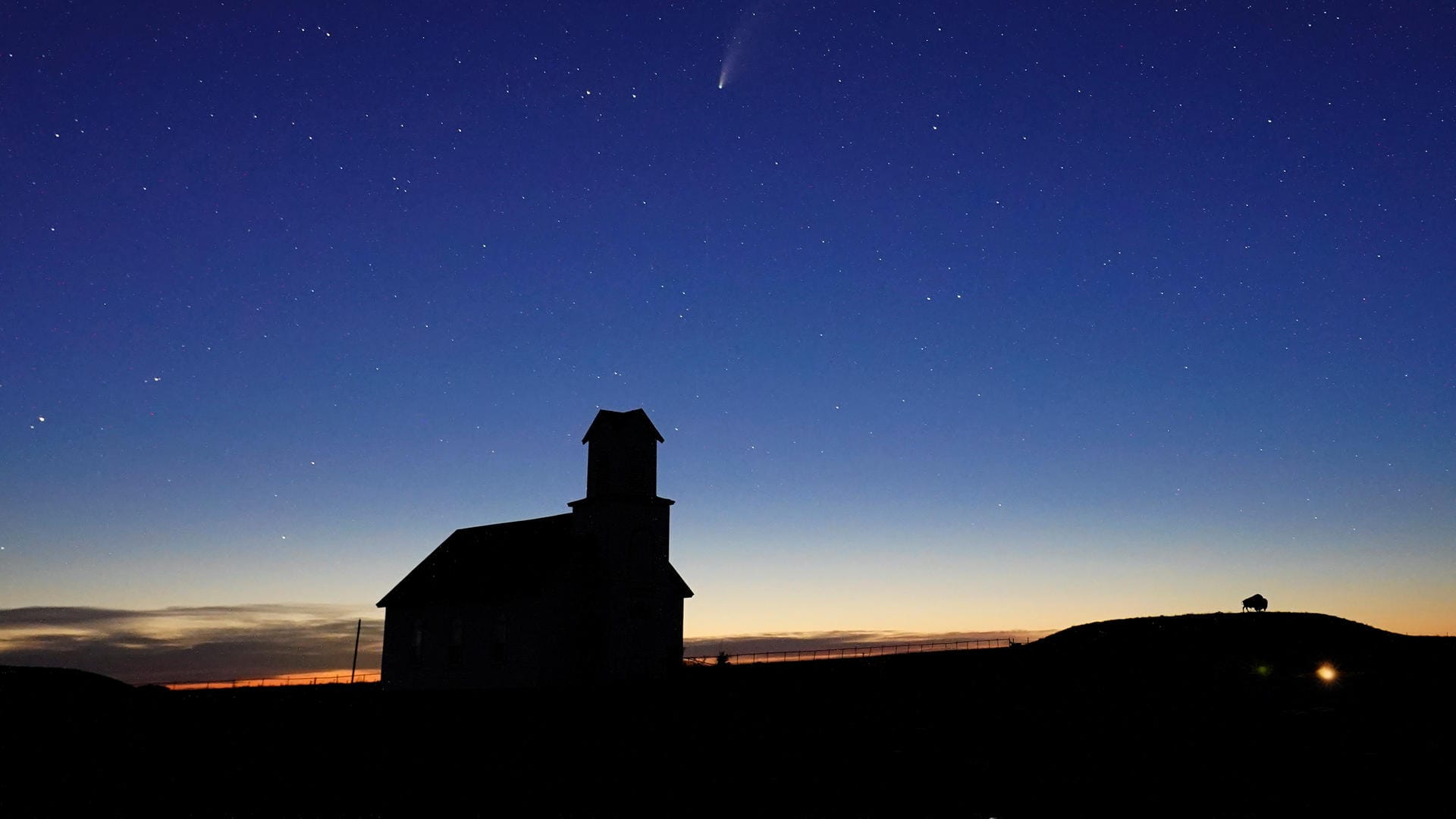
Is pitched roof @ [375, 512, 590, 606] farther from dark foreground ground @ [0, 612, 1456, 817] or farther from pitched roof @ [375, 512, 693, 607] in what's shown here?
dark foreground ground @ [0, 612, 1456, 817]

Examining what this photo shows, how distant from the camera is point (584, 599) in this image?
43.9 metres

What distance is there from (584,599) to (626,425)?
854 cm

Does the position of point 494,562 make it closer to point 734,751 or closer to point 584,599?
point 584,599

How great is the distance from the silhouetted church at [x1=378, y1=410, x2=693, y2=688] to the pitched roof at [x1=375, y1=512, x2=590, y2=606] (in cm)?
10

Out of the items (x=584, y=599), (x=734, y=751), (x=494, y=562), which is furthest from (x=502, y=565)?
(x=734, y=751)

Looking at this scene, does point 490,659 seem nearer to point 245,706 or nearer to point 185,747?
point 245,706

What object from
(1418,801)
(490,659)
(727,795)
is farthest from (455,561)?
(1418,801)

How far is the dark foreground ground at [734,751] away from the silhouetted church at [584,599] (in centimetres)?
591

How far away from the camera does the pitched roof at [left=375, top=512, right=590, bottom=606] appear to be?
44.5 m

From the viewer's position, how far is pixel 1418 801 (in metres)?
17.3

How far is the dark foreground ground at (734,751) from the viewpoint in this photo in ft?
54.7

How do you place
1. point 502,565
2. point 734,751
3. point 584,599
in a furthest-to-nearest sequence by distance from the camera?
point 502,565 < point 584,599 < point 734,751

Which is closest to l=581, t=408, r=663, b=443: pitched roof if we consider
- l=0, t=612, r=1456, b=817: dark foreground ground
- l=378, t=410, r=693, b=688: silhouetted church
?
l=378, t=410, r=693, b=688: silhouetted church

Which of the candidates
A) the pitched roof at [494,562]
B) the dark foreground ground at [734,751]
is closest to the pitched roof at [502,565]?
the pitched roof at [494,562]
